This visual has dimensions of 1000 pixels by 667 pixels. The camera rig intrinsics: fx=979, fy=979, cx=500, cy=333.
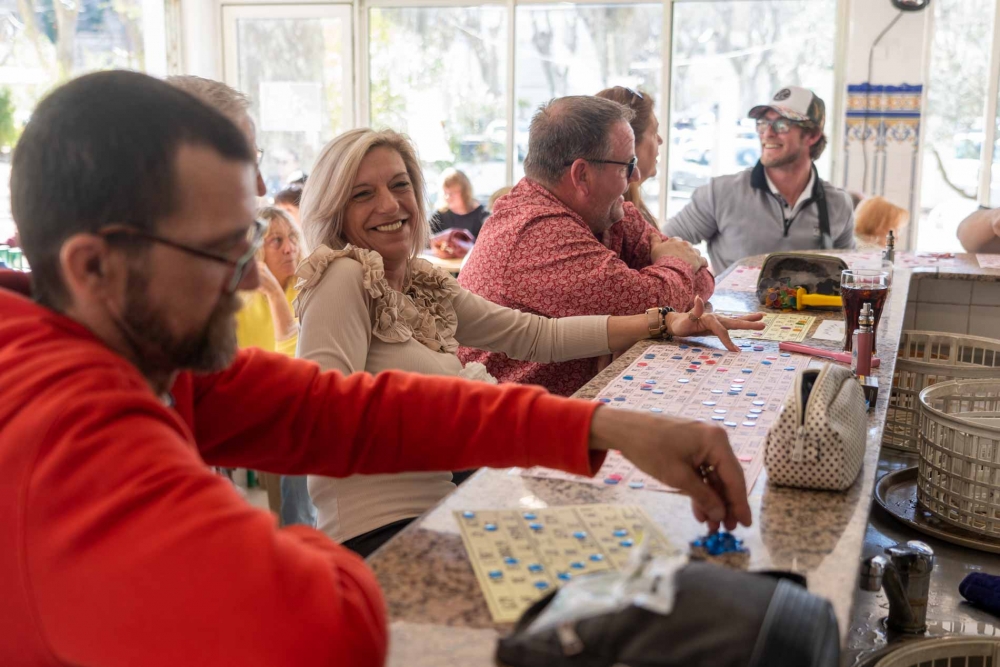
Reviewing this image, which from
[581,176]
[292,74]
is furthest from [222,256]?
[292,74]

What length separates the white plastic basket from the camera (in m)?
1.51

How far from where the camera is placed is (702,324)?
226 cm

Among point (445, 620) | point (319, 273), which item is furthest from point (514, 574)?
point (319, 273)

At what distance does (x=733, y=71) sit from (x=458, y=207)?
2563 mm

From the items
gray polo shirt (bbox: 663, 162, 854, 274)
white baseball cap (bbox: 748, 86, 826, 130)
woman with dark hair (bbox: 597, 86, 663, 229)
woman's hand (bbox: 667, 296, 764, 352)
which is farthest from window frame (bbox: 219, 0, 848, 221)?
woman's hand (bbox: 667, 296, 764, 352)

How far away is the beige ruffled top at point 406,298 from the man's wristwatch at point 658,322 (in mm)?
459

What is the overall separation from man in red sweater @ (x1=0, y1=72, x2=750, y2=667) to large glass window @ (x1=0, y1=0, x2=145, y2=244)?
6.55 m

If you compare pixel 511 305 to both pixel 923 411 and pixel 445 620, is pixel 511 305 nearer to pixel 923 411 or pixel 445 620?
pixel 923 411

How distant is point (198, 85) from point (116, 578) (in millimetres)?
1561

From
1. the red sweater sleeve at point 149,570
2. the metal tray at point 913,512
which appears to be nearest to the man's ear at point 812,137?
the metal tray at point 913,512

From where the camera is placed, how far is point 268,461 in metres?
1.28

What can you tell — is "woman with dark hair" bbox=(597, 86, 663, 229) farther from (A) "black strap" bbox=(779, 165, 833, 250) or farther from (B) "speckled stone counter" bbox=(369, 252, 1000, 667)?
(B) "speckled stone counter" bbox=(369, 252, 1000, 667)

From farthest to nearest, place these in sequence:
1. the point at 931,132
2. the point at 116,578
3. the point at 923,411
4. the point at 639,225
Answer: the point at 931,132, the point at 639,225, the point at 923,411, the point at 116,578

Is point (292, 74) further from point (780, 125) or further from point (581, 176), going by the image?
point (581, 176)
